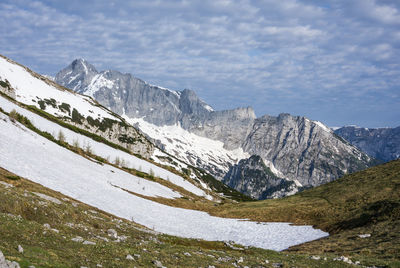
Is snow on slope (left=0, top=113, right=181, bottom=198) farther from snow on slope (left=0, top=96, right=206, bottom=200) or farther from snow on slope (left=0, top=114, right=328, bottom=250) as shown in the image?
snow on slope (left=0, top=96, right=206, bottom=200)

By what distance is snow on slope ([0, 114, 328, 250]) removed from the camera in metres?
56.9

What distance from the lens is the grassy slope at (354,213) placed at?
4150 centimetres

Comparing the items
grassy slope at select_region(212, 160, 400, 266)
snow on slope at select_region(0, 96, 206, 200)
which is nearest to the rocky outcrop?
grassy slope at select_region(212, 160, 400, 266)

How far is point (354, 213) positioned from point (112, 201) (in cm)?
5205

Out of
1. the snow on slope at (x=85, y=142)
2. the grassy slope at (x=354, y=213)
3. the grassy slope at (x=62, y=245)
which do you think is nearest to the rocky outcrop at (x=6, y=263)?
the grassy slope at (x=62, y=245)

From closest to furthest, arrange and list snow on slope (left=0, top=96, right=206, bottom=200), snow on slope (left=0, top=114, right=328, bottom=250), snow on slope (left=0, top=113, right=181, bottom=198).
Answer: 1. snow on slope (left=0, top=114, right=328, bottom=250)
2. snow on slope (left=0, top=113, right=181, bottom=198)
3. snow on slope (left=0, top=96, right=206, bottom=200)

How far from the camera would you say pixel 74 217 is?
101ft

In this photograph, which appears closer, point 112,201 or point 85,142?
point 112,201

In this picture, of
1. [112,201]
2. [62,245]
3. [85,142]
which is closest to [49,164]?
[112,201]

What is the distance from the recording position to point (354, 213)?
65562mm

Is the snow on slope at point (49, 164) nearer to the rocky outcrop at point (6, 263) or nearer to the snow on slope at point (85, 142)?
the snow on slope at point (85, 142)

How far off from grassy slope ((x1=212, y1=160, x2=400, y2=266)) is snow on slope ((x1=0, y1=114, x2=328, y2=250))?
6307mm

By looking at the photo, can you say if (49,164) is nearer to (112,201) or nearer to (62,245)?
(112,201)

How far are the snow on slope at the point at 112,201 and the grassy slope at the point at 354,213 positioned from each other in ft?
20.7
